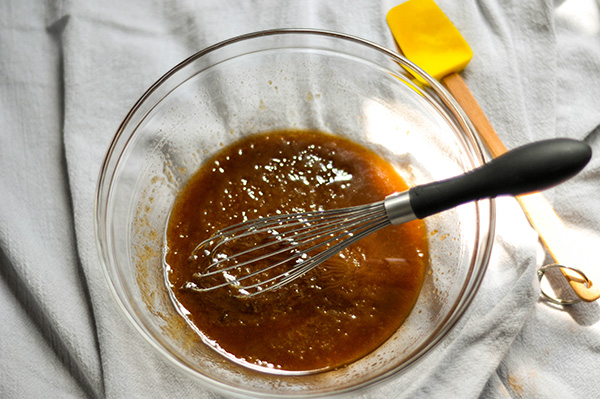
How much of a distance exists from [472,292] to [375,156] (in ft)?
1.14

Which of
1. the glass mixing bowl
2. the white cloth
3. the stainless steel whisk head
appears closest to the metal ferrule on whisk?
the stainless steel whisk head

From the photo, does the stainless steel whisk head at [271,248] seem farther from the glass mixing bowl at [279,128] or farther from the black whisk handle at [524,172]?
the black whisk handle at [524,172]

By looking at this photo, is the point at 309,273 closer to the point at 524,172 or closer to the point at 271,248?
the point at 271,248

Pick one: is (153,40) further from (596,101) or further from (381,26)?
(596,101)

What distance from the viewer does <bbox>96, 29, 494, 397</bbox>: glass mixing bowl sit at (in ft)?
3.31

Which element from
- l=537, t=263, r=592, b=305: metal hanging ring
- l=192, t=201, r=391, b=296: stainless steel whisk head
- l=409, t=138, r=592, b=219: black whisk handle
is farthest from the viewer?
l=537, t=263, r=592, b=305: metal hanging ring

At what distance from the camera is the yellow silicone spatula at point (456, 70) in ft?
3.69

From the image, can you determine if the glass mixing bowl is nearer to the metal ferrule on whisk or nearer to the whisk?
the whisk

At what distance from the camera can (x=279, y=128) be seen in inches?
47.9

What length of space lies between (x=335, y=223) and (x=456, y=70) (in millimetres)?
519

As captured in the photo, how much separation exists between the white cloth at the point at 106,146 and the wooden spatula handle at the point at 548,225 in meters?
0.03

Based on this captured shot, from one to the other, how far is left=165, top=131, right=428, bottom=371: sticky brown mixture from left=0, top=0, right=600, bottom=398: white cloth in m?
0.16

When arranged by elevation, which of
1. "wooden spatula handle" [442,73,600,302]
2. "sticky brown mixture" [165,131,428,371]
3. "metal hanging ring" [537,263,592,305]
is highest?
"sticky brown mixture" [165,131,428,371]

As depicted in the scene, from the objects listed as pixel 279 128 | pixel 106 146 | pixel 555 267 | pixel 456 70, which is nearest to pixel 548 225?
pixel 555 267
